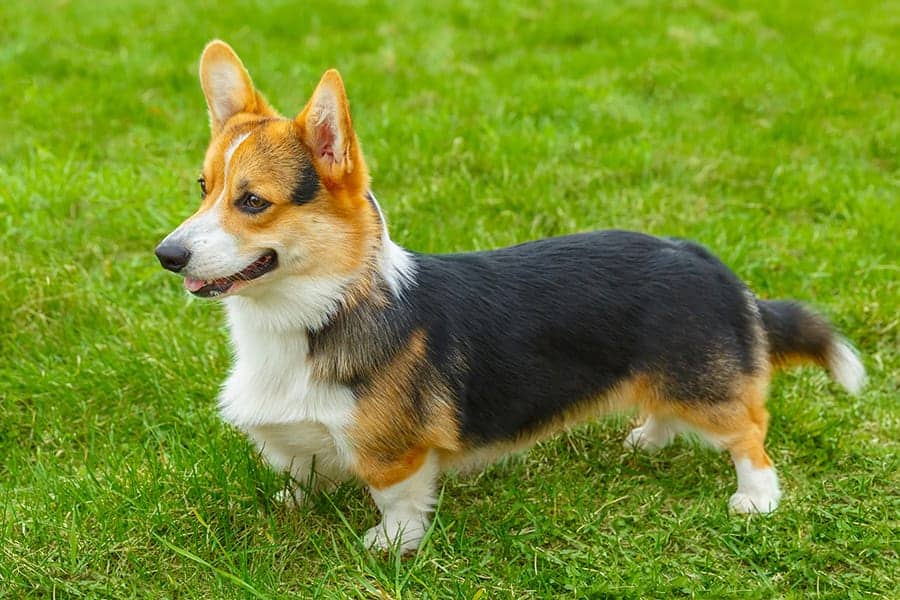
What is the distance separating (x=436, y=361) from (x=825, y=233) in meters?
2.96

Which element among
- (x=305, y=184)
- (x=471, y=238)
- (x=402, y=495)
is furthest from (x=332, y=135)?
(x=471, y=238)

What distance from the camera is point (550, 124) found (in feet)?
19.7

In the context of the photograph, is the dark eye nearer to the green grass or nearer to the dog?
the dog

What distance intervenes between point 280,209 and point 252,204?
8cm

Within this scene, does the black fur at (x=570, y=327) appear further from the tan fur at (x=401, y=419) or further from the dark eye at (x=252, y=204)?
the dark eye at (x=252, y=204)

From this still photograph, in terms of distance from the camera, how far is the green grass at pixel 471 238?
10.2 ft

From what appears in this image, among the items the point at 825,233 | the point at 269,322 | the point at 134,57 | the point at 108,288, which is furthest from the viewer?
Result: the point at 134,57

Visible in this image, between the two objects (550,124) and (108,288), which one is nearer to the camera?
(108,288)

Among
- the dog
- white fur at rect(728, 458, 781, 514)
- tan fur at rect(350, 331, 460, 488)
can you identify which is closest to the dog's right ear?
the dog

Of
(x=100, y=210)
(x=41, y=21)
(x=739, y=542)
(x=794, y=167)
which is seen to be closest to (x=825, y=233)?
(x=794, y=167)

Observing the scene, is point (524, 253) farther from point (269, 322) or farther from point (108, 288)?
point (108, 288)

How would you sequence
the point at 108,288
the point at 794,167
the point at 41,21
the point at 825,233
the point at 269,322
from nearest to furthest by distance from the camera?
1. the point at 269,322
2. the point at 108,288
3. the point at 825,233
4. the point at 794,167
5. the point at 41,21

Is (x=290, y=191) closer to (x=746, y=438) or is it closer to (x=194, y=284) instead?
(x=194, y=284)

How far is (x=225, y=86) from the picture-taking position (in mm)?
3092
